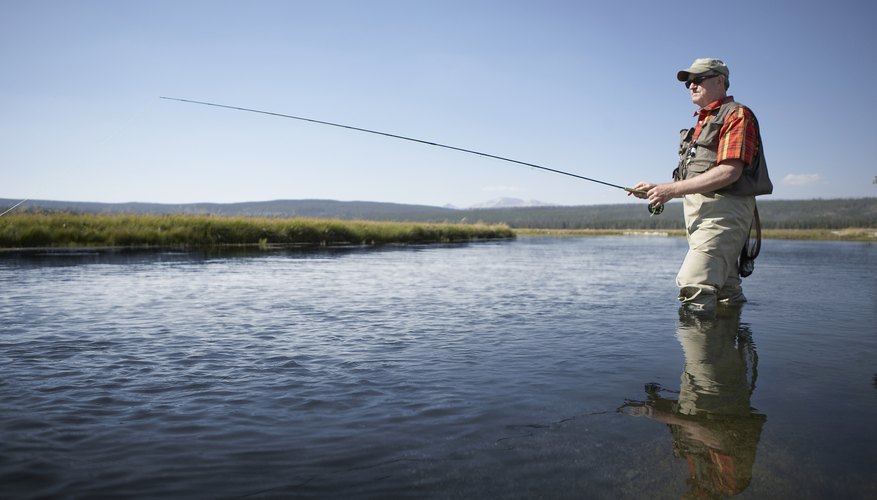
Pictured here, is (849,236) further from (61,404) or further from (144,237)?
(61,404)

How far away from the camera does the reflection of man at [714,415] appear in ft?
7.83

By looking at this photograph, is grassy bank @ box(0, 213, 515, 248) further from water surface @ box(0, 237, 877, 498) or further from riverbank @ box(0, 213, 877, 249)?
water surface @ box(0, 237, 877, 498)

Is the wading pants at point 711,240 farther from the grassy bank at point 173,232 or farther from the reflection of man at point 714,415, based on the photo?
the grassy bank at point 173,232

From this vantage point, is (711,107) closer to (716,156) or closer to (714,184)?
(716,156)

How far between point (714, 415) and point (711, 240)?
10.8 feet

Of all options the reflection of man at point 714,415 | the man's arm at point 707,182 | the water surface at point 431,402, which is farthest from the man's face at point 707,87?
the reflection of man at point 714,415

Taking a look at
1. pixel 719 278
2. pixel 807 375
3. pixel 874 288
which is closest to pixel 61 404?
pixel 807 375

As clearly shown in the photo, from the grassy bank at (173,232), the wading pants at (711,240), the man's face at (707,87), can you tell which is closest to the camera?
the wading pants at (711,240)

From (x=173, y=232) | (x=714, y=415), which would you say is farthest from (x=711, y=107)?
(x=173, y=232)

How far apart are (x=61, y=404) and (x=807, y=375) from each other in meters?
4.53

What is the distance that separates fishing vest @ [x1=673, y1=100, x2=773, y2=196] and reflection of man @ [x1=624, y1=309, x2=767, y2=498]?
5.28 feet

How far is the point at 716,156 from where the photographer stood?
587 centimetres

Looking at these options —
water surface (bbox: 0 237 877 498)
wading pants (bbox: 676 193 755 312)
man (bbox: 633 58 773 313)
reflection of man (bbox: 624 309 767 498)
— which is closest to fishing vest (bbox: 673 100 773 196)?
man (bbox: 633 58 773 313)

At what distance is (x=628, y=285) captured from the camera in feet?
36.2
